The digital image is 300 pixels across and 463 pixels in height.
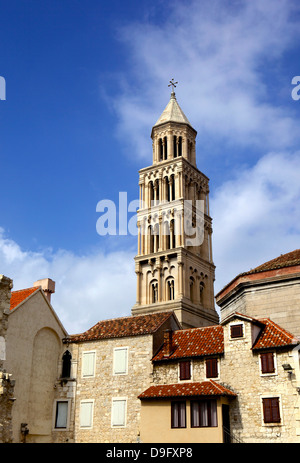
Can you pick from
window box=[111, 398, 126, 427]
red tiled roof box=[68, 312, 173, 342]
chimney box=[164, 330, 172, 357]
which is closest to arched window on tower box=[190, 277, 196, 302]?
red tiled roof box=[68, 312, 173, 342]

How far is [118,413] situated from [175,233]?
32.4m

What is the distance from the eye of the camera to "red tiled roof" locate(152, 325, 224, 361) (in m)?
32.1

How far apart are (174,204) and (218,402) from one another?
38538 mm

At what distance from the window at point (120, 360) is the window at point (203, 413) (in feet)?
21.6

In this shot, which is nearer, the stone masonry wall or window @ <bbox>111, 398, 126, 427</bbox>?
the stone masonry wall

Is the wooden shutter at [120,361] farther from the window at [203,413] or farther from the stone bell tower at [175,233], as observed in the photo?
the stone bell tower at [175,233]

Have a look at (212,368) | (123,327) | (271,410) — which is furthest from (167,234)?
(271,410)

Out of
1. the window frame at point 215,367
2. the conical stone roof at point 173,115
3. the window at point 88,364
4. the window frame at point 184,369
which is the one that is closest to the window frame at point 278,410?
the window frame at point 215,367

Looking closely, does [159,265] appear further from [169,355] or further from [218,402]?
[218,402]

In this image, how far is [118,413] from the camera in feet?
110

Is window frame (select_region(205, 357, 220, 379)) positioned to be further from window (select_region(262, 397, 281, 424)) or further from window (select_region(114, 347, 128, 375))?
window (select_region(114, 347, 128, 375))

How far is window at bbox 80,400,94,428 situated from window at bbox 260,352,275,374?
40.3 feet

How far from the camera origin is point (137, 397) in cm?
3225

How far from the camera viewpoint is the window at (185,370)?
32.1 metres
